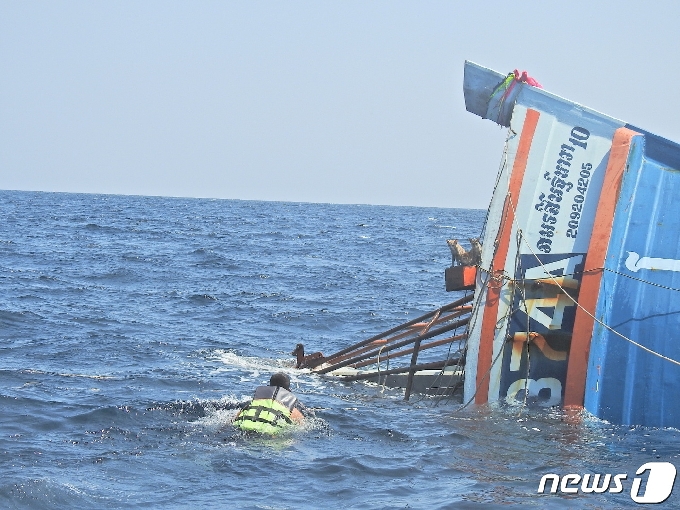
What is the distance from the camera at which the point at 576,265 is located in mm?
10891

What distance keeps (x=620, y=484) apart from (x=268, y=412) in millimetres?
4001

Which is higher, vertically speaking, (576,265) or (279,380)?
(576,265)

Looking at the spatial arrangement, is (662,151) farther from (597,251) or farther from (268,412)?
(268,412)

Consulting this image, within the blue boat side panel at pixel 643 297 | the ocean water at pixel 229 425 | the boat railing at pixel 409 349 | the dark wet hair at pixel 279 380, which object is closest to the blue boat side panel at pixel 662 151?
the blue boat side panel at pixel 643 297

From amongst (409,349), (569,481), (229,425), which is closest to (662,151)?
(569,481)

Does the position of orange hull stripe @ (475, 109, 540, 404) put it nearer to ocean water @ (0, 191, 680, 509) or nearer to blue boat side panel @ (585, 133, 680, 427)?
ocean water @ (0, 191, 680, 509)

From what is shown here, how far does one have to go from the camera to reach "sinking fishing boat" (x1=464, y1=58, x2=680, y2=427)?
1053 centimetres

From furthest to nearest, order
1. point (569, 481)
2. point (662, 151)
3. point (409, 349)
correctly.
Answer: point (409, 349) < point (662, 151) < point (569, 481)

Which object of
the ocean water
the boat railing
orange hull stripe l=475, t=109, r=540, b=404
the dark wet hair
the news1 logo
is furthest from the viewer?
the boat railing

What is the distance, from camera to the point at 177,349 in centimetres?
1666

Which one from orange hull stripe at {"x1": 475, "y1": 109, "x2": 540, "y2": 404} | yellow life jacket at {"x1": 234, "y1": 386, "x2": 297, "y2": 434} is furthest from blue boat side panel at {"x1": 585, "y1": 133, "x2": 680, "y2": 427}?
yellow life jacket at {"x1": 234, "y1": 386, "x2": 297, "y2": 434}

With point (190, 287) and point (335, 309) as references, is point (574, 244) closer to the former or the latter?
point (335, 309)

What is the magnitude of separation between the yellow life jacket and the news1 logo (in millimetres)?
3192

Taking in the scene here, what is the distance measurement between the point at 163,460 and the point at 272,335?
9.64 m
